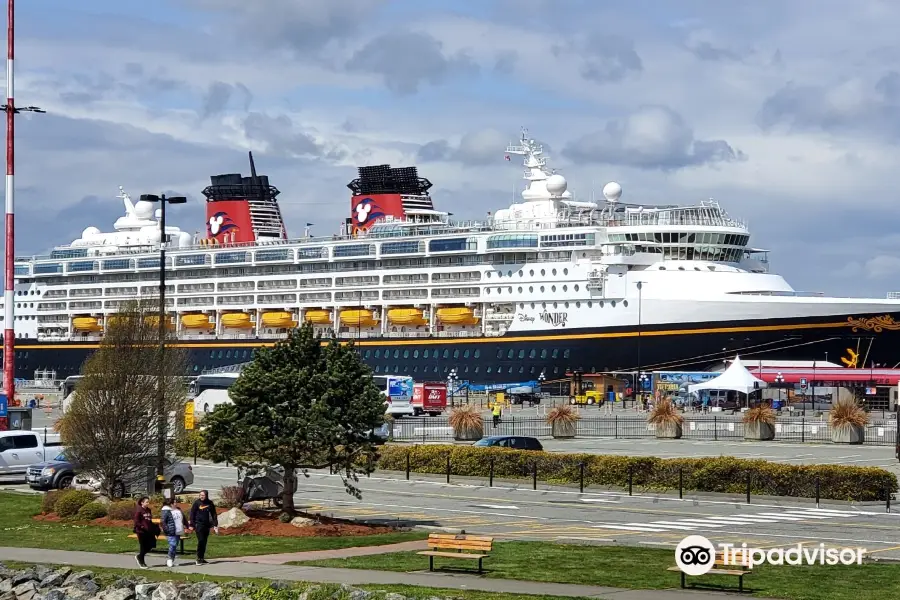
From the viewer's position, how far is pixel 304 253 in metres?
106

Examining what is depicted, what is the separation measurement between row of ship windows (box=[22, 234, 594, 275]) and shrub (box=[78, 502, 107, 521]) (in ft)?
208

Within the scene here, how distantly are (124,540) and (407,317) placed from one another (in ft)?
239

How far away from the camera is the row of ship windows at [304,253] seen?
92.9m

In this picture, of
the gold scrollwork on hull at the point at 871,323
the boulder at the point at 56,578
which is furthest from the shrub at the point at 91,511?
the gold scrollwork on hull at the point at 871,323

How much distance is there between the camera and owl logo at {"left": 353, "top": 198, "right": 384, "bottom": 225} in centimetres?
10762

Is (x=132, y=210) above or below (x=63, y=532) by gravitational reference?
above

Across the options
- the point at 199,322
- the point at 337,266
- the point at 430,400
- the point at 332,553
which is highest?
the point at 337,266

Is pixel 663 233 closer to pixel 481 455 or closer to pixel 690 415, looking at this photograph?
pixel 690 415

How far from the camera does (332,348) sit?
28391 mm

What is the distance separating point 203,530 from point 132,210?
10862 centimetres

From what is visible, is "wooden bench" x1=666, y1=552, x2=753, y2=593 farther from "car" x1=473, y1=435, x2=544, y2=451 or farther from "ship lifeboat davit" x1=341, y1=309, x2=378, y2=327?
"ship lifeboat davit" x1=341, y1=309, x2=378, y2=327

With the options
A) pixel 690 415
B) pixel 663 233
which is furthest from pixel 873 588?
pixel 663 233

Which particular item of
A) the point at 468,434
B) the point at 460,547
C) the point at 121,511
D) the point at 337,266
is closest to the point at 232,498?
the point at 121,511

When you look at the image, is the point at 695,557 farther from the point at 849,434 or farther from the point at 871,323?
the point at 871,323
